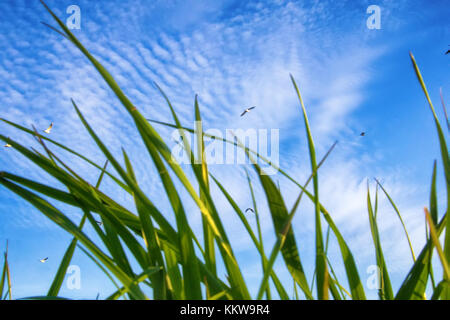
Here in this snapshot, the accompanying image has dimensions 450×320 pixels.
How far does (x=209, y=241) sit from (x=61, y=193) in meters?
0.33

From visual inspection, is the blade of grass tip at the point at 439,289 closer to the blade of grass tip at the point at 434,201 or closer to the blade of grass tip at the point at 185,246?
the blade of grass tip at the point at 434,201

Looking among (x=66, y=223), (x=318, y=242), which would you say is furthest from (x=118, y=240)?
(x=318, y=242)

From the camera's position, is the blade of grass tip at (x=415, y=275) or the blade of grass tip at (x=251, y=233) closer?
the blade of grass tip at (x=415, y=275)

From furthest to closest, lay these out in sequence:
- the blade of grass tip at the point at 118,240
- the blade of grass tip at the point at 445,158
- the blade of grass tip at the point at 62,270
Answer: the blade of grass tip at the point at 62,270 < the blade of grass tip at the point at 118,240 < the blade of grass tip at the point at 445,158

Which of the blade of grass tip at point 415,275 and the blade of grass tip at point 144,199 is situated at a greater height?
the blade of grass tip at point 144,199

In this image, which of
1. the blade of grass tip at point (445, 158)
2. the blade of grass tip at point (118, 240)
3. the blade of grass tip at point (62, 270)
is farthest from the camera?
the blade of grass tip at point (62, 270)

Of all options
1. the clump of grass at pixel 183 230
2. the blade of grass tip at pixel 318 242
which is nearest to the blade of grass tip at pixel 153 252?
the clump of grass at pixel 183 230

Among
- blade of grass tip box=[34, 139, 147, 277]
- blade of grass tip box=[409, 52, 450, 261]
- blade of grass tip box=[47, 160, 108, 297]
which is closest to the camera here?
blade of grass tip box=[409, 52, 450, 261]

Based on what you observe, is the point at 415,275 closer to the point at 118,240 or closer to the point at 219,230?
the point at 219,230

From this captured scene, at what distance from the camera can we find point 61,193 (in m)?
0.68

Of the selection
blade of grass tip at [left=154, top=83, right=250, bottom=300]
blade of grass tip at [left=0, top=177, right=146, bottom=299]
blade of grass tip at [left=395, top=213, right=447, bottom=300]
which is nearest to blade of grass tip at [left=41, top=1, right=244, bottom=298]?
blade of grass tip at [left=154, top=83, right=250, bottom=300]

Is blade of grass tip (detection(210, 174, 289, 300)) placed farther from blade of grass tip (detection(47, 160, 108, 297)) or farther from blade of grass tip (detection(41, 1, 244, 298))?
blade of grass tip (detection(47, 160, 108, 297))

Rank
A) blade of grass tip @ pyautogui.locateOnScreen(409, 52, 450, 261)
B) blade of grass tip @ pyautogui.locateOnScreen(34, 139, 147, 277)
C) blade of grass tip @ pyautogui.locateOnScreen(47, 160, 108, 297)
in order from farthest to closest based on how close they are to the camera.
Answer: blade of grass tip @ pyautogui.locateOnScreen(47, 160, 108, 297), blade of grass tip @ pyautogui.locateOnScreen(34, 139, 147, 277), blade of grass tip @ pyautogui.locateOnScreen(409, 52, 450, 261)
